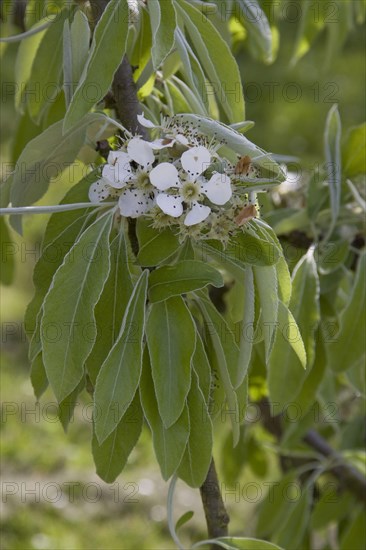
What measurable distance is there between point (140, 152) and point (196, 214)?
99 millimetres

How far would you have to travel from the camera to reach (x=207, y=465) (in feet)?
3.56

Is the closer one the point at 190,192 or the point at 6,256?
the point at 190,192

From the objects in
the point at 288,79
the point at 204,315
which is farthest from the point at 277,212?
the point at 288,79

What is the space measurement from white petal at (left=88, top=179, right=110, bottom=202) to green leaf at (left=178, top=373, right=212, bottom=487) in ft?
0.82

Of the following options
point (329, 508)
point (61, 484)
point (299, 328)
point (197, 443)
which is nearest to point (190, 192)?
point (197, 443)

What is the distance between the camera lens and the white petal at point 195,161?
3.12ft

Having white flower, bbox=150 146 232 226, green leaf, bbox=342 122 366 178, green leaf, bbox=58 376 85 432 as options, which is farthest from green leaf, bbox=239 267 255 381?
green leaf, bbox=342 122 366 178

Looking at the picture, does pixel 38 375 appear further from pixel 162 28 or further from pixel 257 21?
pixel 257 21

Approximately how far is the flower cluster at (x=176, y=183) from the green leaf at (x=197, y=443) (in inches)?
8.4

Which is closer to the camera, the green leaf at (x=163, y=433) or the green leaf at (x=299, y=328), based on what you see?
the green leaf at (x=163, y=433)

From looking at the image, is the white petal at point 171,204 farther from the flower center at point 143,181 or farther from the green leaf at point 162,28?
the green leaf at point 162,28

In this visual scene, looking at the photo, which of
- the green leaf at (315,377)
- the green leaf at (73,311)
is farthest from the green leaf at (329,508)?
the green leaf at (73,311)

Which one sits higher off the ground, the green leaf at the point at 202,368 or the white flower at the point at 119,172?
the white flower at the point at 119,172

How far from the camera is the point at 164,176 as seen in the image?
37.7 inches
